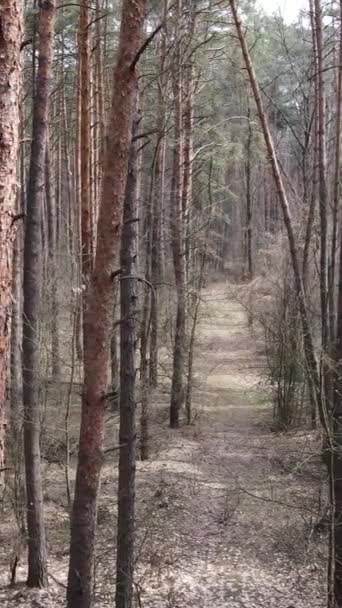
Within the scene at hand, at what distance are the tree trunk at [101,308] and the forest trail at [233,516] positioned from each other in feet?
6.35

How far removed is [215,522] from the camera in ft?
30.4

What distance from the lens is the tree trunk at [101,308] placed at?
4.12 m

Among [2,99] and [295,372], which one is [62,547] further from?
[2,99]

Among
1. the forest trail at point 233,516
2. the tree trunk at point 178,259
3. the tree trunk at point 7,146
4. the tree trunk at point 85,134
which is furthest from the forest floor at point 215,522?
the tree trunk at point 85,134

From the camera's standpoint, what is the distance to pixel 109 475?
10688 mm

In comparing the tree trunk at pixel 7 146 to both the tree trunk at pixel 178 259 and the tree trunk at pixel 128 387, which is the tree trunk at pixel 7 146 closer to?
the tree trunk at pixel 128 387

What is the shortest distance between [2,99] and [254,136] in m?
24.3

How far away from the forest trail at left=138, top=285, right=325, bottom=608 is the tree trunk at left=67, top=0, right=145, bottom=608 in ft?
6.35

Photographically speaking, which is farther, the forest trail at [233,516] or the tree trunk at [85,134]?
the tree trunk at [85,134]

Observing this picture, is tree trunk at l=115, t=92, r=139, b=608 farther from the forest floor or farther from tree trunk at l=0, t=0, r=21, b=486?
tree trunk at l=0, t=0, r=21, b=486

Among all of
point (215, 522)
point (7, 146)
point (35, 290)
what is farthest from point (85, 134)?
point (7, 146)

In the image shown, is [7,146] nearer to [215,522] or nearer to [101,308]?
[101,308]

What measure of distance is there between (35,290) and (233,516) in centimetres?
493

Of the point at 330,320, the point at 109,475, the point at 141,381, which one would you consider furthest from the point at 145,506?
the point at 330,320
